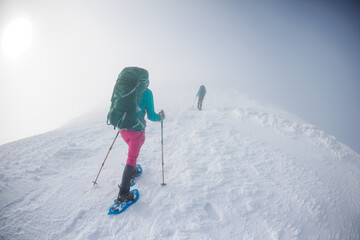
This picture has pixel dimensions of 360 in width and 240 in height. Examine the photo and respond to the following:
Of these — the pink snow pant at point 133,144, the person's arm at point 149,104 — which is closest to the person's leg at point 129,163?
the pink snow pant at point 133,144

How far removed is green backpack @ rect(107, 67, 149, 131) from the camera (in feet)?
10.9

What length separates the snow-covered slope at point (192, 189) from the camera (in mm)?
3189

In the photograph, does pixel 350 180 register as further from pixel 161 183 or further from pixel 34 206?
pixel 34 206

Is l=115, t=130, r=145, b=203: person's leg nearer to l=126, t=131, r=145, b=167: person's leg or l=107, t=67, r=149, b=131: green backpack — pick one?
l=126, t=131, r=145, b=167: person's leg

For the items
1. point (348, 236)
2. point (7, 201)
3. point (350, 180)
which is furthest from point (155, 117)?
point (350, 180)

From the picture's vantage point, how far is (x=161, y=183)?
14.3 ft

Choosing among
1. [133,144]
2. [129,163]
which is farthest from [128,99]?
[129,163]

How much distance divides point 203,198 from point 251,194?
52.5 inches

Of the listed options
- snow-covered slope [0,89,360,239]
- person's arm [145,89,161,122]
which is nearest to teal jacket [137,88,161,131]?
person's arm [145,89,161,122]

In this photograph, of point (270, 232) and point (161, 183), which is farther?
point (161, 183)

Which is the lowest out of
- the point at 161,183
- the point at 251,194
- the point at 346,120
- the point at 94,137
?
the point at 346,120

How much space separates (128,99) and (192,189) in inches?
114

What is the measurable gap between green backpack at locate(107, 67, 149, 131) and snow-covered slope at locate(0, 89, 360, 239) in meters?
2.01

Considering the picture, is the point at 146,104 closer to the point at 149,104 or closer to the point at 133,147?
the point at 149,104
